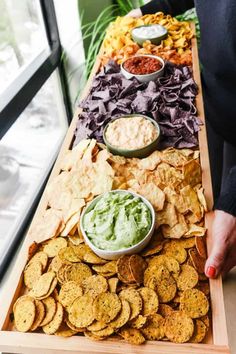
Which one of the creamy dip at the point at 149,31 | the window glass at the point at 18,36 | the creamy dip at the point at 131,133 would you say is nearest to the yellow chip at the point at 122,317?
the creamy dip at the point at 131,133

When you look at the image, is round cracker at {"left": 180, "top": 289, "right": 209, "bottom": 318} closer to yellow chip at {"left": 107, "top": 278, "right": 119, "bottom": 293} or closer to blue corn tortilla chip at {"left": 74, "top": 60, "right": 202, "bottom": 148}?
yellow chip at {"left": 107, "top": 278, "right": 119, "bottom": 293}

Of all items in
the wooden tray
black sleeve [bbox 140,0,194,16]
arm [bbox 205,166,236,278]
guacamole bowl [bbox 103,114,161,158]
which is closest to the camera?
the wooden tray

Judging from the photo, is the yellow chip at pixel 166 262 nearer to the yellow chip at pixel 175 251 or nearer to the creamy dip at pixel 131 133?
the yellow chip at pixel 175 251

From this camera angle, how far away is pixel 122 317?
0.61 m

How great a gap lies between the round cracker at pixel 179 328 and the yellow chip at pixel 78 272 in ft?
0.57

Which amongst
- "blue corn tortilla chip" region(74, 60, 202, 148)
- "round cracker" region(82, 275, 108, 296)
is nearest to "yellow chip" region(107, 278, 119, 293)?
"round cracker" region(82, 275, 108, 296)

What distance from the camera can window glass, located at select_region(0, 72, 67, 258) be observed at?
4.63 ft

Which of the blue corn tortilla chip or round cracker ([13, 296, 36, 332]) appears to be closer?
round cracker ([13, 296, 36, 332])

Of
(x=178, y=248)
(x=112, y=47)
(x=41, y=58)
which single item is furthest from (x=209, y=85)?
(x=41, y=58)

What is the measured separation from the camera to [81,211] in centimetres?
78

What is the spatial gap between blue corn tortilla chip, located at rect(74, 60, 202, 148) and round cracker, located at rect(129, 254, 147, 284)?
376 millimetres

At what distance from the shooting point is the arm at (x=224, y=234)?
0.67 meters

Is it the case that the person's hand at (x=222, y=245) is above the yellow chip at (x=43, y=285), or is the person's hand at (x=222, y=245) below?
below

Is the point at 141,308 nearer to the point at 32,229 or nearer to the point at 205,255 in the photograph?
the point at 205,255
